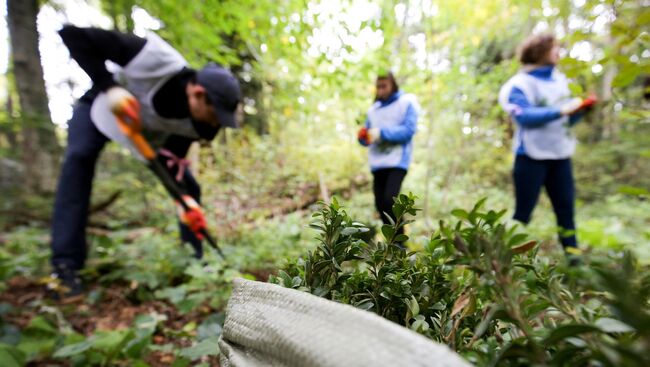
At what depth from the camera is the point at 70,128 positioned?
8.53 ft

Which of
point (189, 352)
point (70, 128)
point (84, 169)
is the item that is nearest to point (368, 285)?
point (189, 352)

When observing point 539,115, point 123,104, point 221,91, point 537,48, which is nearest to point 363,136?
point 221,91

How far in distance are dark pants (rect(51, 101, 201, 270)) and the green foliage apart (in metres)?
2.47

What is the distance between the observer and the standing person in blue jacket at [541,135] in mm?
2561

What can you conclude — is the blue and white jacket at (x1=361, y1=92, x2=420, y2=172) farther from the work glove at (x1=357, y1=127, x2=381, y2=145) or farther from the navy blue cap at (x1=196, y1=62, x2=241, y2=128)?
the navy blue cap at (x1=196, y1=62, x2=241, y2=128)

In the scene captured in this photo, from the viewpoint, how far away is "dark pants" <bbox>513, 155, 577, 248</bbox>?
8.60 ft

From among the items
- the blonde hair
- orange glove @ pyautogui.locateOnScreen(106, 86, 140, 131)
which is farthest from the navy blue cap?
the blonde hair

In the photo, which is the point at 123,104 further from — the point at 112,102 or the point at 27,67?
the point at 27,67

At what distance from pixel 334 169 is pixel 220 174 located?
175 cm

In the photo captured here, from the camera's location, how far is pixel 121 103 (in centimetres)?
235

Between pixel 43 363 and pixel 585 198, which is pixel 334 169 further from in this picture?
pixel 585 198

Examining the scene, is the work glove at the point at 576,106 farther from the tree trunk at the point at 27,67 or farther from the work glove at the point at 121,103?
the tree trunk at the point at 27,67

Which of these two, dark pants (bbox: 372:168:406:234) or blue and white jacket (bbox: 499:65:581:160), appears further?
dark pants (bbox: 372:168:406:234)

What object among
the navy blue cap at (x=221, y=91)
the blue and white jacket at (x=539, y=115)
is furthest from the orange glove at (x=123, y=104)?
the blue and white jacket at (x=539, y=115)
